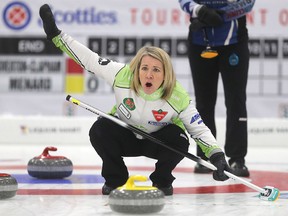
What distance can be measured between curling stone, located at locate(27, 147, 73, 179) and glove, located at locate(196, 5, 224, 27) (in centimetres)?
113

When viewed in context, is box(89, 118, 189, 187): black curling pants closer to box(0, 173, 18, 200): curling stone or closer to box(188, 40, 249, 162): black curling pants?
box(0, 173, 18, 200): curling stone

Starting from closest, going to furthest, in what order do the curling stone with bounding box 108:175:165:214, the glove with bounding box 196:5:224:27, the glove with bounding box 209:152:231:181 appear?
1. the curling stone with bounding box 108:175:165:214
2. the glove with bounding box 209:152:231:181
3. the glove with bounding box 196:5:224:27

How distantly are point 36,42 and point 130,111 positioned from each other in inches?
160

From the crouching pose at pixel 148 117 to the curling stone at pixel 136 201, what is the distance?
0.52 m

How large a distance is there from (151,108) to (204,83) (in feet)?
3.72

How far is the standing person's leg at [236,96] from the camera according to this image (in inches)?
147

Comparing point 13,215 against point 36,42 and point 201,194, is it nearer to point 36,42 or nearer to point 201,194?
point 201,194

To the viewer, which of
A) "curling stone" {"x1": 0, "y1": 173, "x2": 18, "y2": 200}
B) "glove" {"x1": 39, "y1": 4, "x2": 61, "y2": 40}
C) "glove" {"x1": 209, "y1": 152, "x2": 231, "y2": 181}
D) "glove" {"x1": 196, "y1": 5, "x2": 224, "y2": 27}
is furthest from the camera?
"glove" {"x1": 196, "y1": 5, "x2": 224, "y2": 27}

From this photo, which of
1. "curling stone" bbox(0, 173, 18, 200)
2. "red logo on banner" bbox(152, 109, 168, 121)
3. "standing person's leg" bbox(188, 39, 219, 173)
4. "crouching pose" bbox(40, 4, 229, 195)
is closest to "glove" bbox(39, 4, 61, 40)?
"crouching pose" bbox(40, 4, 229, 195)

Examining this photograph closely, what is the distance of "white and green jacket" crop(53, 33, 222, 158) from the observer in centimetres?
273

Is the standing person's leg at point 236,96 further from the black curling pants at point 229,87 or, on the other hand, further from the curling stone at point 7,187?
the curling stone at point 7,187

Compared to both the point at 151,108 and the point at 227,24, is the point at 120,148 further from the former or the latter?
the point at 227,24

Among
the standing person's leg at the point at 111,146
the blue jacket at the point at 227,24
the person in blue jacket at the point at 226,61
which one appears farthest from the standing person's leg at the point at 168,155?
the blue jacket at the point at 227,24

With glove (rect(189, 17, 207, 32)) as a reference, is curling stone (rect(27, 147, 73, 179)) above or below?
below
